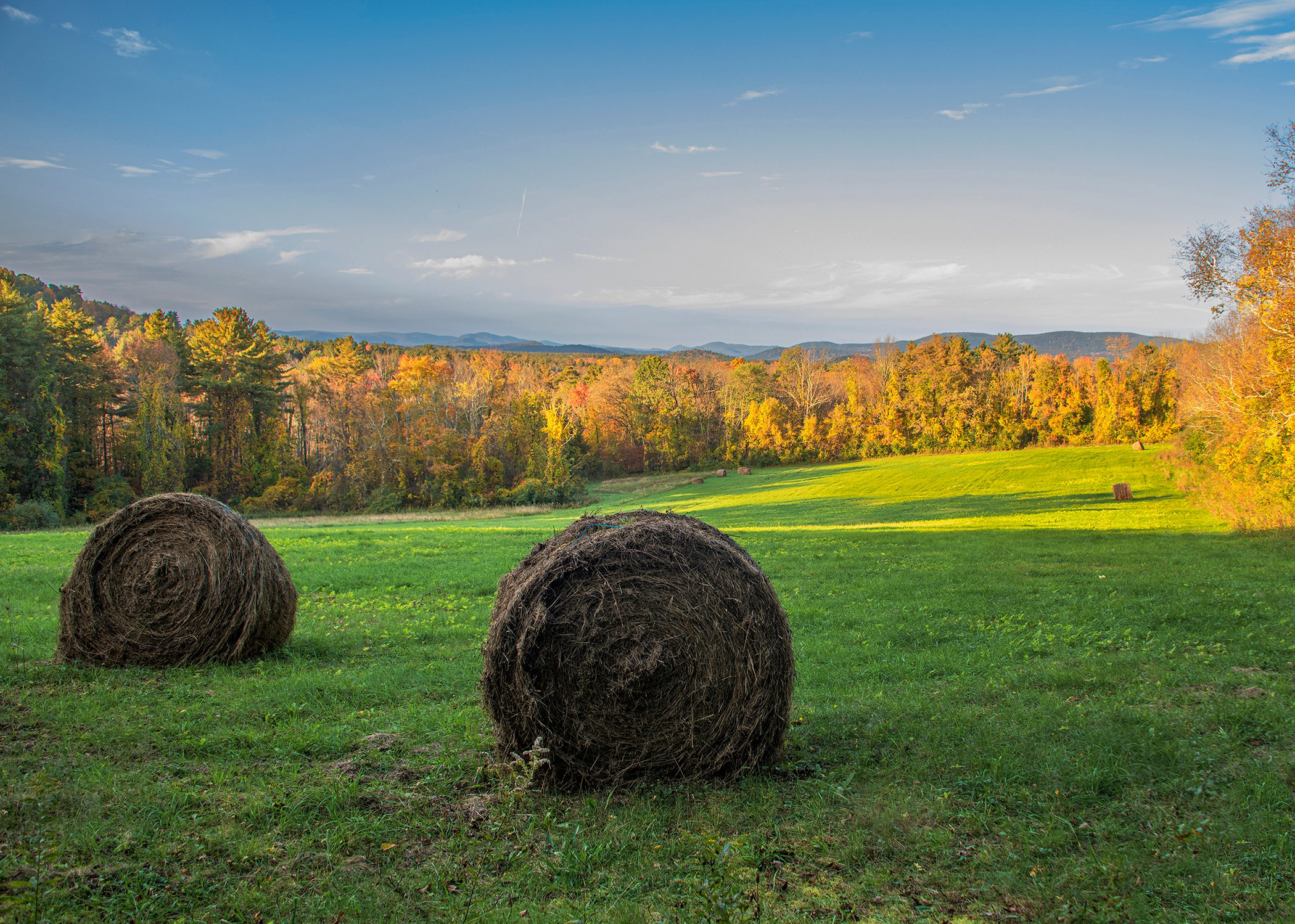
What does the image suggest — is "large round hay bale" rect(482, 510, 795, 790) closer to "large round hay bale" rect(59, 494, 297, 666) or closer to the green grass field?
the green grass field

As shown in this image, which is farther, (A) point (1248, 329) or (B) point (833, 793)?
(A) point (1248, 329)

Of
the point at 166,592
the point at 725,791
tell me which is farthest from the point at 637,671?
the point at 166,592

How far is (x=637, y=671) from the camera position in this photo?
5.86 metres

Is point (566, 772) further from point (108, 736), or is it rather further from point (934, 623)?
point (934, 623)

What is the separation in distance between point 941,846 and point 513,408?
2339 inches

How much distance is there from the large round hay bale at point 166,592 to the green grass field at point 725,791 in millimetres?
403

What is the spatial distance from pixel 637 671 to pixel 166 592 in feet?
23.1

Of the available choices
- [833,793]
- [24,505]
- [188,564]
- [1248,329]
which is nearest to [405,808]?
[833,793]

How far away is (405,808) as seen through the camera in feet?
17.0

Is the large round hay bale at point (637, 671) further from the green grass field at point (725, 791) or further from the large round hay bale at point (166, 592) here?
the large round hay bale at point (166, 592)

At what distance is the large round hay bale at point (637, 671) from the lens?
588 cm

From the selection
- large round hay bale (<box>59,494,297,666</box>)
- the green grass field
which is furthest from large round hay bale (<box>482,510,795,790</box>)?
large round hay bale (<box>59,494,297,666</box>)

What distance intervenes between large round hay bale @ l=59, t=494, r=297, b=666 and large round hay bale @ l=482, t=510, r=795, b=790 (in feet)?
17.1

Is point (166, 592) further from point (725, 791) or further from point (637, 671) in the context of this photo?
point (725, 791)
